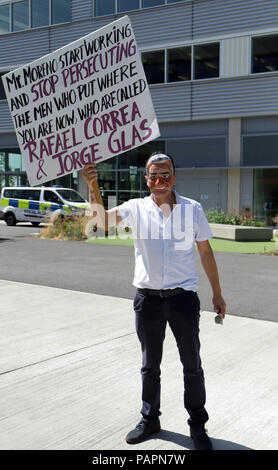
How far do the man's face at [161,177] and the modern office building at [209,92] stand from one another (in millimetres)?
19886

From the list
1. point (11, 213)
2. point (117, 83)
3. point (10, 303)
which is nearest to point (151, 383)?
point (117, 83)

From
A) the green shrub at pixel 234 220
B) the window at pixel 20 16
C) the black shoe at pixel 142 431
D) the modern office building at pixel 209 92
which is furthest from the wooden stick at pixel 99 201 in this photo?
the window at pixel 20 16

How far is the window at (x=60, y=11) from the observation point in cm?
2723

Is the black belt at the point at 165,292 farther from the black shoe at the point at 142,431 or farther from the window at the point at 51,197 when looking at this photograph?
the window at the point at 51,197

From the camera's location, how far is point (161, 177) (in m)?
3.18

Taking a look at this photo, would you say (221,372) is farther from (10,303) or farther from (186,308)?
(10,303)

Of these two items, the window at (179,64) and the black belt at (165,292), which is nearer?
the black belt at (165,292)

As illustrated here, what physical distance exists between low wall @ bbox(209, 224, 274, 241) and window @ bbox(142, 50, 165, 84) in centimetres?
1072

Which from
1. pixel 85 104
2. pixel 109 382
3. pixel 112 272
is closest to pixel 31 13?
pixel 112 272

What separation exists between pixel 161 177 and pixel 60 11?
2733 centimetres

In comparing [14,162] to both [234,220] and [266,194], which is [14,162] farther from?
[234,220]
